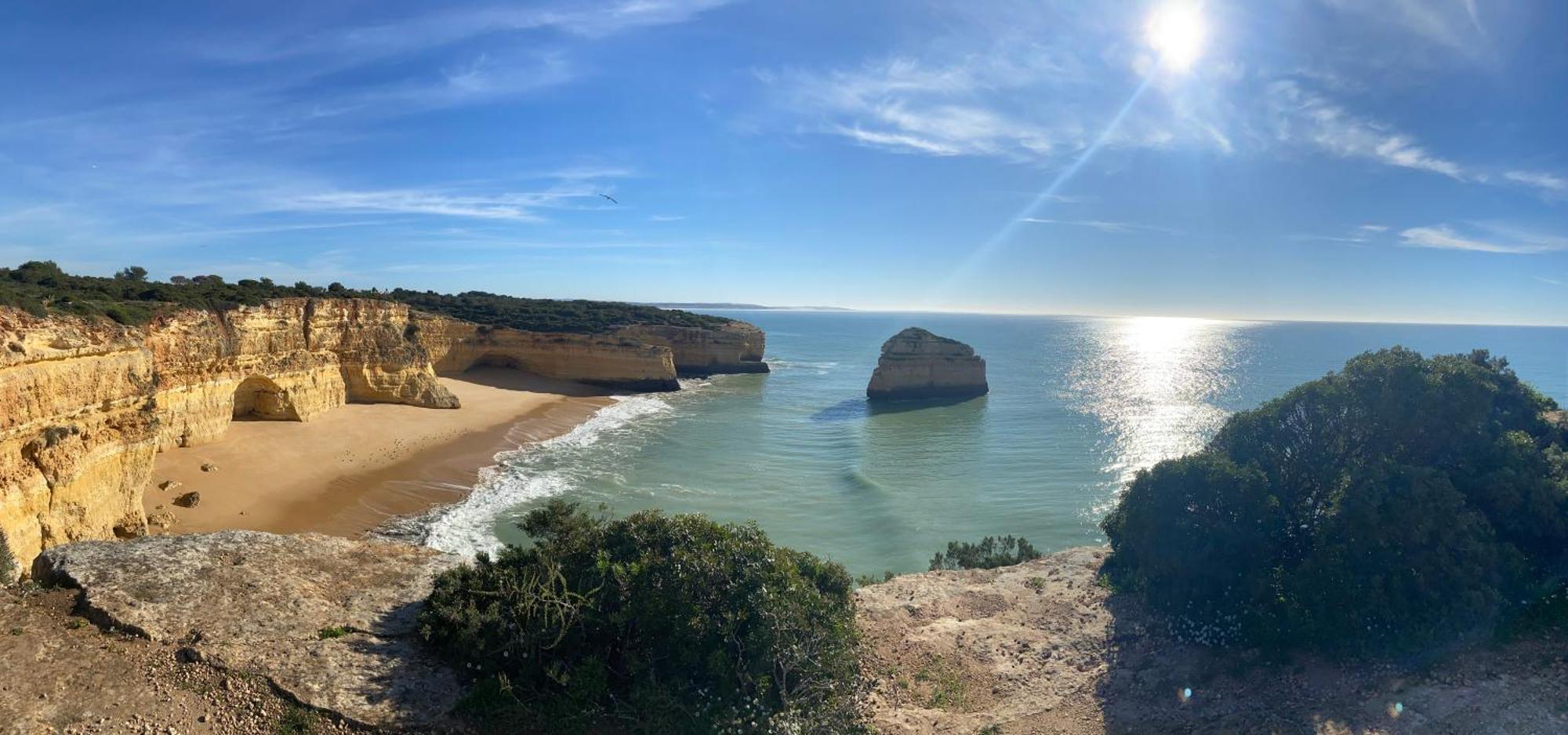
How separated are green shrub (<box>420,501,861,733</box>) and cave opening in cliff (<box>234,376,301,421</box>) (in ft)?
79.5

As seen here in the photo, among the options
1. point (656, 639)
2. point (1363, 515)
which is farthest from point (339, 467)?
point (1363, 515)

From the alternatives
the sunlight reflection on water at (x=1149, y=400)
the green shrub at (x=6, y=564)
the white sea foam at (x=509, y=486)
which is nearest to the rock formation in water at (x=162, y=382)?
the green shrub at (x=6, y=564)

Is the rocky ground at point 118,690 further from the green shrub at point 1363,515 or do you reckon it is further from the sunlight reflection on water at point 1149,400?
the sunlight reflection on water at point 1149,400

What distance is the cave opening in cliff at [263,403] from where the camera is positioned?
28922 mm

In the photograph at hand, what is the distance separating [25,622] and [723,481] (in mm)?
19933

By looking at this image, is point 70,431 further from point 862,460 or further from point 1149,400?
point 1149,400

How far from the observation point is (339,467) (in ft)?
84.9

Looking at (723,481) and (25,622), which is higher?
(25,622)

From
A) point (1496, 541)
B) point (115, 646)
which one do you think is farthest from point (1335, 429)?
point (115, 646)

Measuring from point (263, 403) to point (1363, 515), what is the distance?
35.3 metres

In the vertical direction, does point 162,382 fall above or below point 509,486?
above

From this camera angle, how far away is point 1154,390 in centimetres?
6269

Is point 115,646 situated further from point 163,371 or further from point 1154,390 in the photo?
point 1154,390

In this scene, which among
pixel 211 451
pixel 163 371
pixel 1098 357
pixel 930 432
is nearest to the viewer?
pixel 163 371
